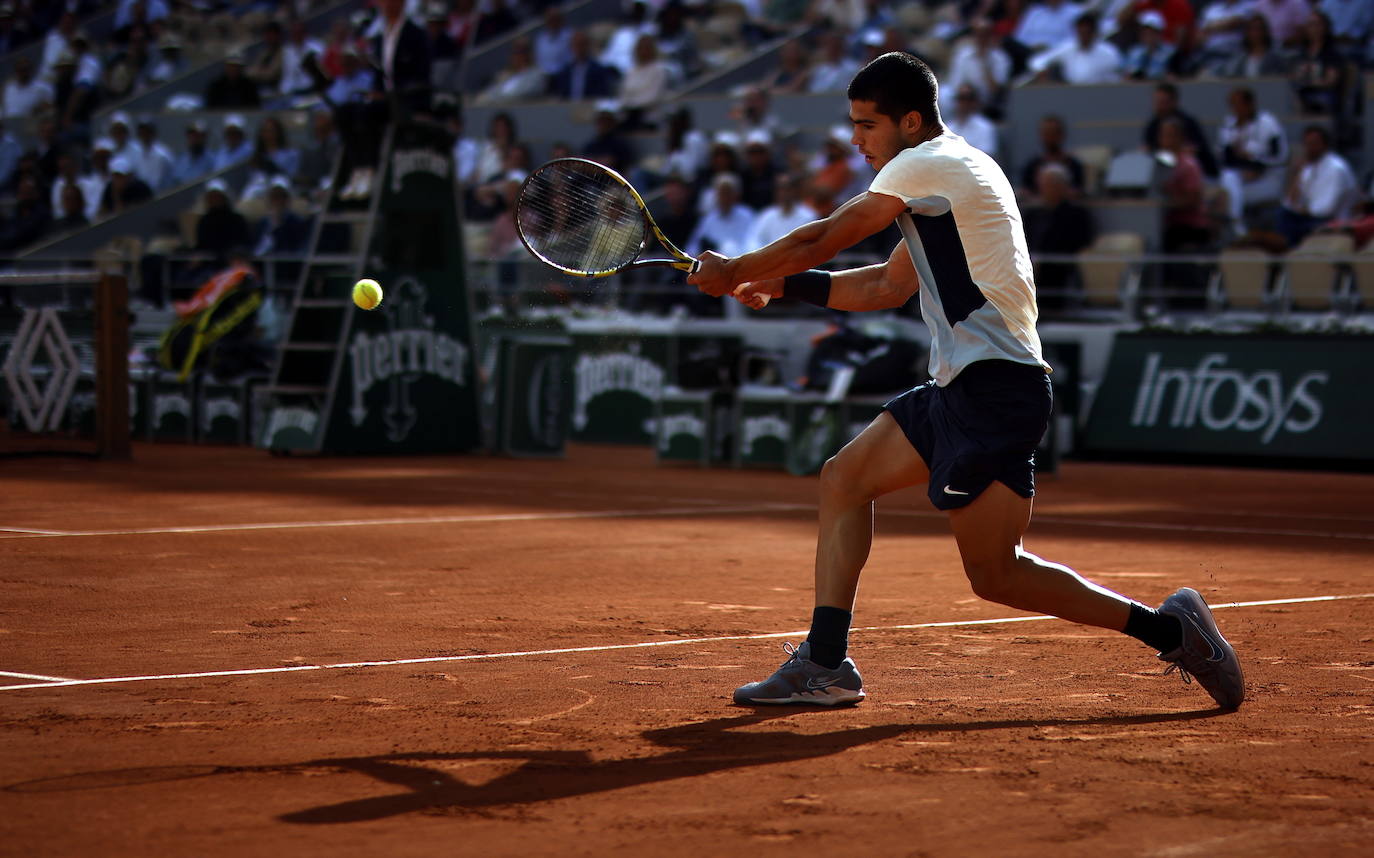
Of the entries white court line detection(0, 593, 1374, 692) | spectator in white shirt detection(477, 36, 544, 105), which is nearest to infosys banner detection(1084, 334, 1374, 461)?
white court line detection(0, 593, 1374, 692)

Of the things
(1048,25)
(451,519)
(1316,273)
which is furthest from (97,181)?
(1316,273)

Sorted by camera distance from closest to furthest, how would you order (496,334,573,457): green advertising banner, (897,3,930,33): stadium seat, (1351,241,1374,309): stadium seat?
1. (1351,241,1374,309): stadium seat
2. (496,334,573,457): green advertising banner
3. (897,3,930,33): stadium seat

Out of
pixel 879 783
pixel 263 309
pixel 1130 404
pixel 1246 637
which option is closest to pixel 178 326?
pixel 263 309

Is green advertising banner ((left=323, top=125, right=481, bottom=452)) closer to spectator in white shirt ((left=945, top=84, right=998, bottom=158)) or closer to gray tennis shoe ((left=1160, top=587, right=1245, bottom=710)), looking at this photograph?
spectator in white shirt ((left=945, top=84, right=998, bottom=158))

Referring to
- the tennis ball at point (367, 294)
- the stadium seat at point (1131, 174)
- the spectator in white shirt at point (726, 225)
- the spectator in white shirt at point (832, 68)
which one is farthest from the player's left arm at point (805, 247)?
the spectator in white shirt at point (832, 68)

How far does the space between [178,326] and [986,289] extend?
15.1m

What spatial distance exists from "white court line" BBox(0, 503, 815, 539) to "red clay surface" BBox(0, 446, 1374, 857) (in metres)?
0.10

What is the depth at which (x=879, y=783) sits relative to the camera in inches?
183

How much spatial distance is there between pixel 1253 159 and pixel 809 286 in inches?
545

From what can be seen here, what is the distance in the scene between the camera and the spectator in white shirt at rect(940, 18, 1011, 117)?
21219 mm

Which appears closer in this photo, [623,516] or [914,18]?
[623,516]

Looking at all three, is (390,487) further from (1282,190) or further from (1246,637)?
(1282,190)

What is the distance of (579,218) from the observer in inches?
256

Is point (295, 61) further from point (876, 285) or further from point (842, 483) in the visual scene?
point (842, 483)
